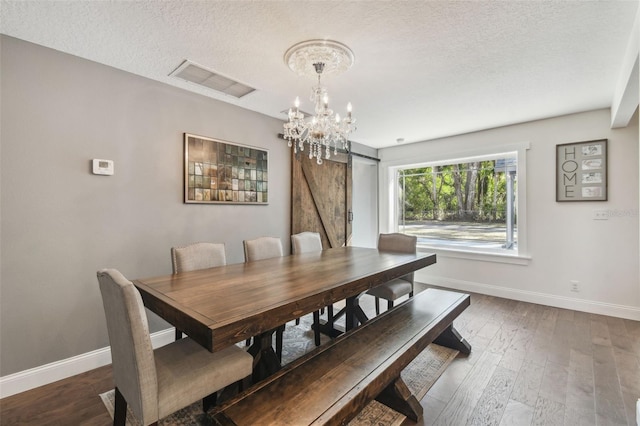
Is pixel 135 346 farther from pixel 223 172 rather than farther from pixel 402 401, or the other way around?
pixel 223 172

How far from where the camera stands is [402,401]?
1696 millimetres

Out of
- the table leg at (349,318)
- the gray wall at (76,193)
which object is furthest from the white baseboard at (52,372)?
the table leg at (349,318)

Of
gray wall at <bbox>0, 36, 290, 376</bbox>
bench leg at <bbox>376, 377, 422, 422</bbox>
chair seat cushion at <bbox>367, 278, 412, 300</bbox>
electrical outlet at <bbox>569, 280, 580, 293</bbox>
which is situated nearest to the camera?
bench leg at <bbox>376, 377, 422, 422</bbox>

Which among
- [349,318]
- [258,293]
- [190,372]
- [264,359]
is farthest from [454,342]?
[190,372]

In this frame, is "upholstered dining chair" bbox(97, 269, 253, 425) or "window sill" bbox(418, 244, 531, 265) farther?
"window sill" bbox(418, 244, 531, 265)

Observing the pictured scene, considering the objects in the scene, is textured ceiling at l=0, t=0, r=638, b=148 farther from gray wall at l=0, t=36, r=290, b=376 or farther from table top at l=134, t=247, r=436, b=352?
table top at l=134, t=247, r=436, b=352

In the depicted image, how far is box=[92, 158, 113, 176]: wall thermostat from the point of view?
2283mm

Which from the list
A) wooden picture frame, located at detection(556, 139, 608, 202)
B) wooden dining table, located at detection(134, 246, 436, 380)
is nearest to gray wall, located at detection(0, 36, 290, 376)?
wooden dining table, located at detection(134, 246, 436, 380)

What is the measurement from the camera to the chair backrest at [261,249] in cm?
268

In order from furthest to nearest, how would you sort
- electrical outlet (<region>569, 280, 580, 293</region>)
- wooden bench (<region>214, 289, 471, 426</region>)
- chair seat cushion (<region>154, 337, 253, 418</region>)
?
1. electrical outlet (<region>569, 280, 580, 293</region>)
2. chair seat cushion (<region>154, 337, 253, 418</region>)
3. wooden bench (<region>214, 289, 471, 426</region>)

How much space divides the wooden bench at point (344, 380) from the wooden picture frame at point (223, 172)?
1.97 metres

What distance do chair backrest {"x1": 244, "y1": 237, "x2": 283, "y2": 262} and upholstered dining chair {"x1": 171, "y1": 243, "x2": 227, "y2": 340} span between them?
26cm

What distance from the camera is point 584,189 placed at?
3.41 meters

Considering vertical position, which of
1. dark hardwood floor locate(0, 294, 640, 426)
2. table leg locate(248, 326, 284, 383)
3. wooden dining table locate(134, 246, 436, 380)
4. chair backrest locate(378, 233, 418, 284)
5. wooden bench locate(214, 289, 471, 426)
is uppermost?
chair backrest locate(378, 233, 418, 284)
